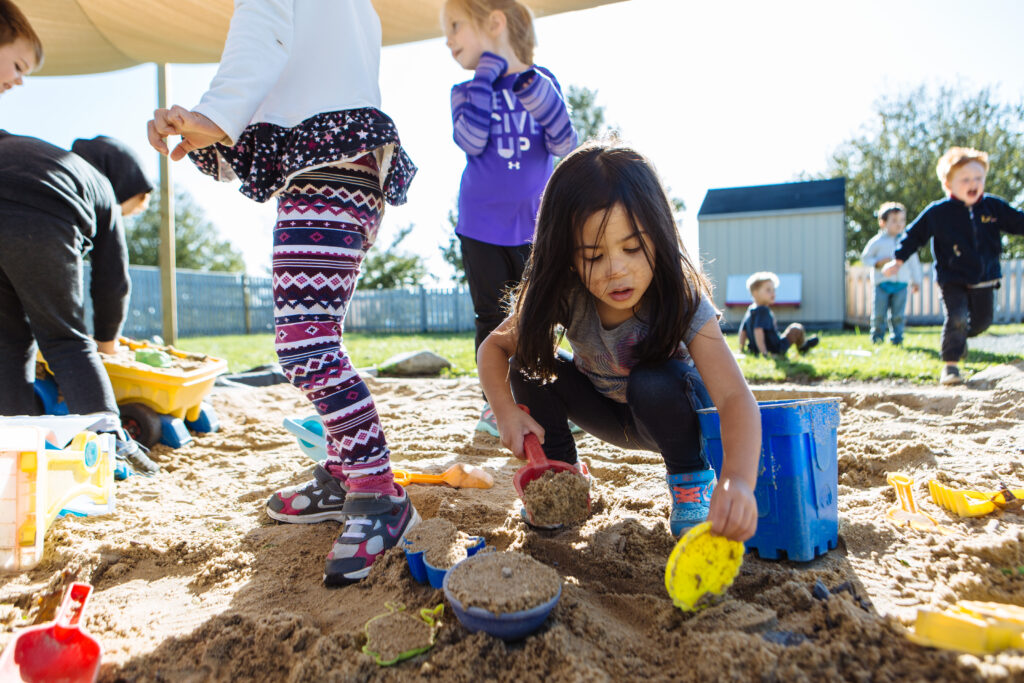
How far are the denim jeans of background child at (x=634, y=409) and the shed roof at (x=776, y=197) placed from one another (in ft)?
39.6

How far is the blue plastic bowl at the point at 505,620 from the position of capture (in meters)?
0.92

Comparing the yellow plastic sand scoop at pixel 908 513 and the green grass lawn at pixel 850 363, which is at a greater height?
the green grass lawn at pixel 850 363

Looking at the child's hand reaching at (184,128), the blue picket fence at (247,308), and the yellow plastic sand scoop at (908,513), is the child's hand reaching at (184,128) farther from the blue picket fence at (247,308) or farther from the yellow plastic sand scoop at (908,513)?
the blue picket fence at (247,308)

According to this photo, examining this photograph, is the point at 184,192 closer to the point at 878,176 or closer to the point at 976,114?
the point at 878,176

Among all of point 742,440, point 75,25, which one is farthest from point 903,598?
point 75,25

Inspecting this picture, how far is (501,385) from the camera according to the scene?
5.13ft

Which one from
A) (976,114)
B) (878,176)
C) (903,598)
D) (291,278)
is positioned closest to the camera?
(903,598)

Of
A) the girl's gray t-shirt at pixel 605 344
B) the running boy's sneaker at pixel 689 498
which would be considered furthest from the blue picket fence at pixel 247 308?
the running boy's sneaker at pixel 689 498

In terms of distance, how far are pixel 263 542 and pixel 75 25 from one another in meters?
3.53

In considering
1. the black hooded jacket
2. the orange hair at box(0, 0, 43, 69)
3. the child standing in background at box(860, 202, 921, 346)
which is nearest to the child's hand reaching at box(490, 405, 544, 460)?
the orange hair at box(0, 0, 43, 69)

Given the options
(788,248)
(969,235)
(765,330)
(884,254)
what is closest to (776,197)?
(788,248)

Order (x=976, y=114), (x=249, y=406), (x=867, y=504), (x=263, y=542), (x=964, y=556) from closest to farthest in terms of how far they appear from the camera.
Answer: (x=964, y=556), (x=263, y=542), (x=867, y=504), (x=249, y=406), (x=976, y=114)

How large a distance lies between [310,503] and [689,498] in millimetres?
964

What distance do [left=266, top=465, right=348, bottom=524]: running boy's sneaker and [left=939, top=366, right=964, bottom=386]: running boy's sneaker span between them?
344 centimetres
